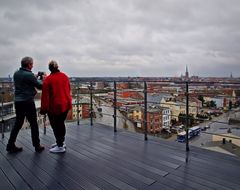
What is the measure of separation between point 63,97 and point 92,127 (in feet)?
5.92

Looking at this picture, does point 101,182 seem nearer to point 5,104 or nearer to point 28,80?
point 28,80

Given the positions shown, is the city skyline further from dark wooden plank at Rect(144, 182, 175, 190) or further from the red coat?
dark wooden plank at Rect(144, 182, 175, 190)

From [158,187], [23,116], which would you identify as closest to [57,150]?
[23,116]

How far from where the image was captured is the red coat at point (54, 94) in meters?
2.59

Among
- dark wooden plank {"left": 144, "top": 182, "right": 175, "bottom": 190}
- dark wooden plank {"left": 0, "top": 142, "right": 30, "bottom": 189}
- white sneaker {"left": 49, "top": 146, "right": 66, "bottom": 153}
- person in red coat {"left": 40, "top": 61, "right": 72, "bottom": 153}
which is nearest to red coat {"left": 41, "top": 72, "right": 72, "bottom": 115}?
person in red coat {"left": 40, "top": 61, "right": 72, "bottom": 153}

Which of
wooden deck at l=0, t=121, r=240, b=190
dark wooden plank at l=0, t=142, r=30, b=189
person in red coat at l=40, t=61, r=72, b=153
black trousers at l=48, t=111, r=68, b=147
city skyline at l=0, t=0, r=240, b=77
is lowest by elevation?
wooden deck at l=0, t=121, r=240, b=190

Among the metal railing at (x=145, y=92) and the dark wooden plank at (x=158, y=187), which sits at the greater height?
the metal railing at (x=145, y=92)

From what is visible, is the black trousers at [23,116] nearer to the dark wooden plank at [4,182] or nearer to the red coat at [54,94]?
the red coat at [54,94]

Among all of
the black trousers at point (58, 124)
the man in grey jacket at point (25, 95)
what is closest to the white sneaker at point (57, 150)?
the black trousers at point (58, 124)

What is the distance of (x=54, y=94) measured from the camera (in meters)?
2.60

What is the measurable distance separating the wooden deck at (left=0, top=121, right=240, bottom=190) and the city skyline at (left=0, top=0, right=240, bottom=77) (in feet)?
4.26

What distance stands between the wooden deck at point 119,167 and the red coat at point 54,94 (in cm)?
63

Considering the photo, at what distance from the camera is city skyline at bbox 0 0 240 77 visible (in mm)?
7434

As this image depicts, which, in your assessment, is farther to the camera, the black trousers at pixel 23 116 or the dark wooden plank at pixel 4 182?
the black trousers at pixel 23 116
